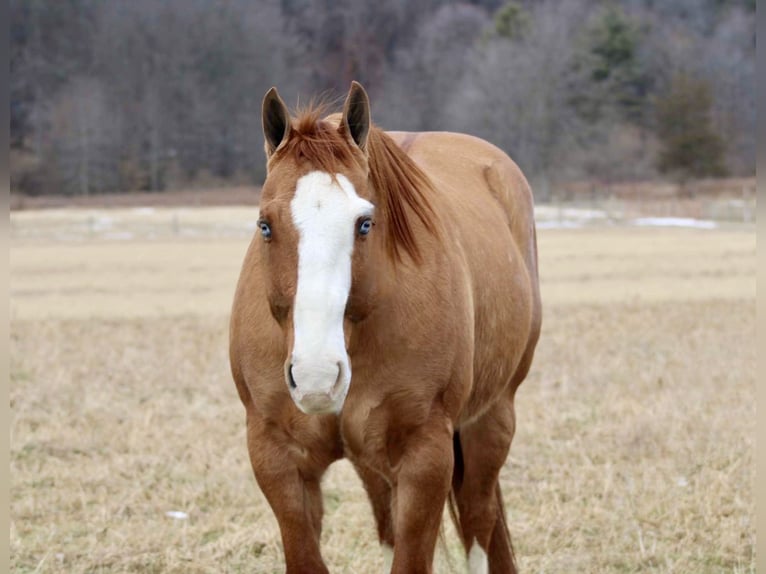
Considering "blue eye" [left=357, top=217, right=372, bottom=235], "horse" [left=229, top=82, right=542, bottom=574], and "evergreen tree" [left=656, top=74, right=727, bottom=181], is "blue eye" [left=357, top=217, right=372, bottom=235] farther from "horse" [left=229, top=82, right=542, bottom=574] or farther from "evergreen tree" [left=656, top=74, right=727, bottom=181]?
"evergreen tree" [left=656, top=74, right=727, bottom=181]

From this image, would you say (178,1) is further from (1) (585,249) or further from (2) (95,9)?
(1) (585,249)

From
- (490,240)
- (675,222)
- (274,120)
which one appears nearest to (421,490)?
(274,120)

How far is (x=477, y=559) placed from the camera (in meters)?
4.58

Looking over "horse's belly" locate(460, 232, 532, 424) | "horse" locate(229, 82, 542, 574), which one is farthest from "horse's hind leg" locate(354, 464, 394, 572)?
"horse's belly" locate(460, 232, 532, 424)

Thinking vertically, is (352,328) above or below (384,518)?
above

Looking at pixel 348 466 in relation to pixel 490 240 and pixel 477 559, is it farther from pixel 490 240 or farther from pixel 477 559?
pixel 490 240

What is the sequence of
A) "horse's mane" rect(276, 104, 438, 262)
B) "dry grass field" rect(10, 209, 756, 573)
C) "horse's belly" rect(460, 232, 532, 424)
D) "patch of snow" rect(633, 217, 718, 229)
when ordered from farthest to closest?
"patch of snow" rect(633, 217, 718, 229), "dry grass field" rect(10, 209, 756, 573), "horse's belly" rect(460, 232, 532, 424), "horse's mane" rect(276, 104, 438, 262)

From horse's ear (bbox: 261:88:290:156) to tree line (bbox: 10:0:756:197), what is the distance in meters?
51.6

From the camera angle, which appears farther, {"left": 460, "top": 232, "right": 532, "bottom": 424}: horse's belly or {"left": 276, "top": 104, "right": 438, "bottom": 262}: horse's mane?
{"left": 460, "top": 232, "right": 532, "bottom": 424}: horse's belly

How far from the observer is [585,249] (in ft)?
90.2

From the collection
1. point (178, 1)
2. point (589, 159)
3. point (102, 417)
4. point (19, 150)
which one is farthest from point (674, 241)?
point (178, 1)

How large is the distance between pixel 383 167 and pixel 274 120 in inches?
16.3

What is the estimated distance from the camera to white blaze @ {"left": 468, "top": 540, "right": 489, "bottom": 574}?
458 centimetres

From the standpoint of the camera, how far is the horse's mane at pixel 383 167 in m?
3.27
